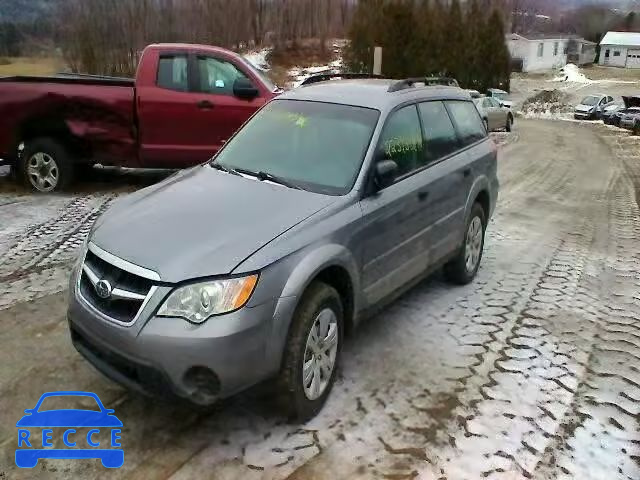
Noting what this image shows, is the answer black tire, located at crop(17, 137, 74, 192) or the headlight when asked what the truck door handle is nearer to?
black tire, located at crop(17, 137, 74, 192)

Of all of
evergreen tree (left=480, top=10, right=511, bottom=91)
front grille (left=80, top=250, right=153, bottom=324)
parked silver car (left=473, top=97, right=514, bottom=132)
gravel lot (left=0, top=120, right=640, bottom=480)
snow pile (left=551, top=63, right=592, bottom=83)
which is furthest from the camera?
snow pile (left=551, top=63, right=592, bottom=83)

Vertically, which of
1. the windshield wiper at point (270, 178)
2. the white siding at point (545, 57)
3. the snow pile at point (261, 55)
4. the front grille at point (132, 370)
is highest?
the white siding at point (545, 57)

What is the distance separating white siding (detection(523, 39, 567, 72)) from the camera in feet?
222

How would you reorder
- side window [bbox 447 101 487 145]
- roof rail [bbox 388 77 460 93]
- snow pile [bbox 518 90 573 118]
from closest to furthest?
roof rail [bbox 388 77 460 93] → side window [bbox 447 101 487 145] → snow pile [bbox 518 90 573 118]

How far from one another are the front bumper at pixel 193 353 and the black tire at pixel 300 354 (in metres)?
0.13

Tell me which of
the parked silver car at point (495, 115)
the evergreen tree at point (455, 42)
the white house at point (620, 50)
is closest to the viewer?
the parked silver car at point (495, 115)

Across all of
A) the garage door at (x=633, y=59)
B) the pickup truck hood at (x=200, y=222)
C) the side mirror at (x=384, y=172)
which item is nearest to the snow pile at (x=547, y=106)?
the side mirror at (x=384, y=172)

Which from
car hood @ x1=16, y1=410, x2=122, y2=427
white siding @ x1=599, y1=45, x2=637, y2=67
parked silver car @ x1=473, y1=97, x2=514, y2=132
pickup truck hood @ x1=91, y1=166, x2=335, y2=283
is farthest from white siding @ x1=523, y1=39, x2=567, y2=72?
car hood @ x1=16, y1=410, x2=122, y2=427

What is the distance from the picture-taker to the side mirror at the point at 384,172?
3.96m

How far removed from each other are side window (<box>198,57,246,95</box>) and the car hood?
231 inches

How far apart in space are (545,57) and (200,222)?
75782 mm

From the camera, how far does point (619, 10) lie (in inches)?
4112

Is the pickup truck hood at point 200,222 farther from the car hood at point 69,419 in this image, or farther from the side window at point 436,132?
the side window at point 436,132

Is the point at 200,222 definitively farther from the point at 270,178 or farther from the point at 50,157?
the point at 50,157
